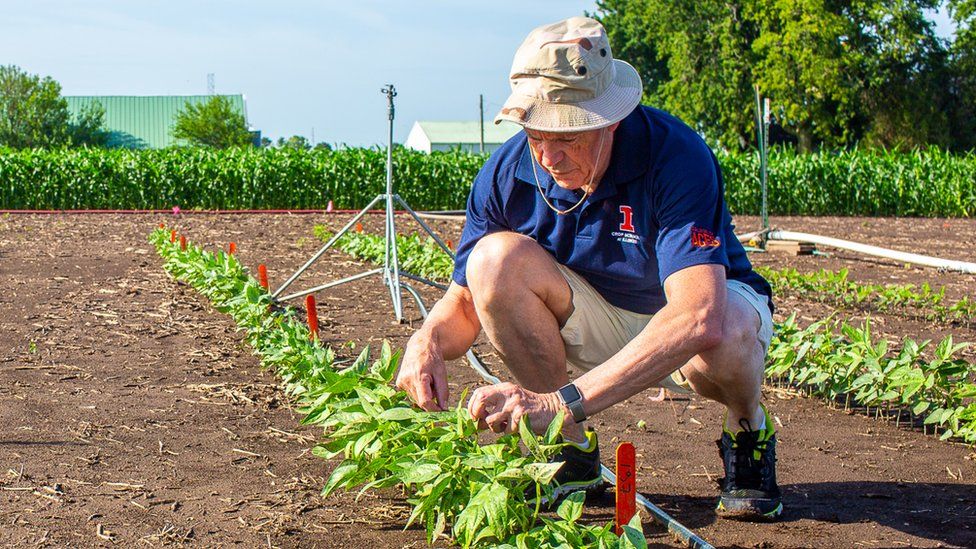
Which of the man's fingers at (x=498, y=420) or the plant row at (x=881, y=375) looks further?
the plant row at (x=881, y=375)

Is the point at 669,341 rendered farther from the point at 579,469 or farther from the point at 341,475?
the point at 341,475

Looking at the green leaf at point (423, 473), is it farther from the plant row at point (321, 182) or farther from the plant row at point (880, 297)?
the plant row at point (321, 182)

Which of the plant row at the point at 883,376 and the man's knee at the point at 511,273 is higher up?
the man's knee at the point at 511,273

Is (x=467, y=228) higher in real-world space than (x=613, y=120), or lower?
lower

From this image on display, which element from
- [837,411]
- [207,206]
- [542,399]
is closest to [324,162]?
[207,206]

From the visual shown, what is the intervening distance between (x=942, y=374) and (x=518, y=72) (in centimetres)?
225

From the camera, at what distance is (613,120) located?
268 cm

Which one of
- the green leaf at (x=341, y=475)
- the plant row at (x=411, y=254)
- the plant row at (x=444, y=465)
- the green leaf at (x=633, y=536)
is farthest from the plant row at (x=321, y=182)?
the green leaf at (x=633, y=536)

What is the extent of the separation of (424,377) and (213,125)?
61.6 metres

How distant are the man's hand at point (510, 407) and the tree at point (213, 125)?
6087 centimetres

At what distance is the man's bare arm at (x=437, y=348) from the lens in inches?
113

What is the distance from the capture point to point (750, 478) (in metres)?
3.04

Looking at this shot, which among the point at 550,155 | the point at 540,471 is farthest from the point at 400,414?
the point at 550,155

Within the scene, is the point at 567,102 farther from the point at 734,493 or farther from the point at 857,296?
the point at 857,296
